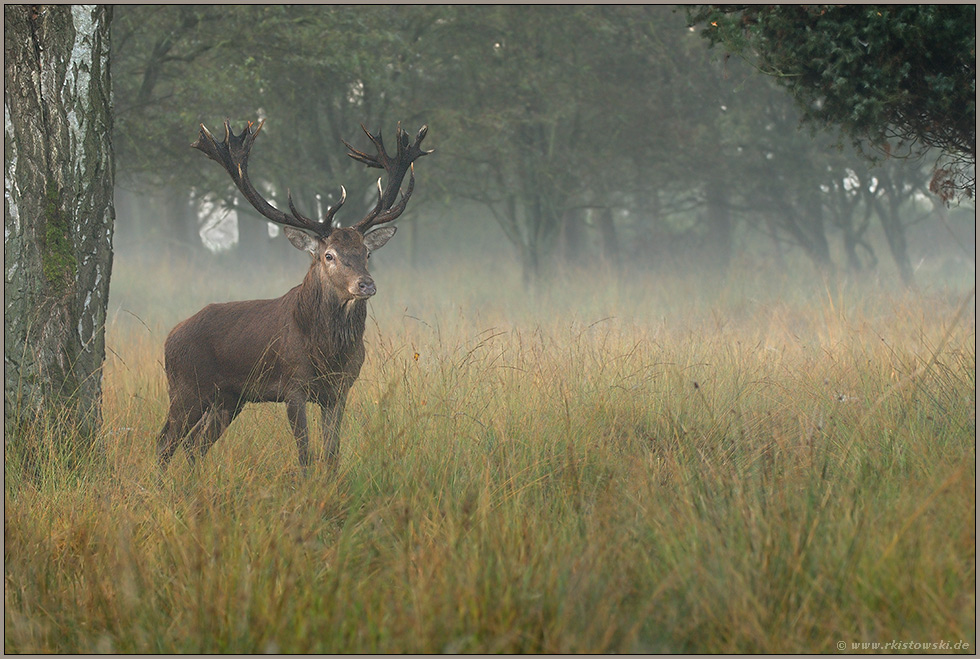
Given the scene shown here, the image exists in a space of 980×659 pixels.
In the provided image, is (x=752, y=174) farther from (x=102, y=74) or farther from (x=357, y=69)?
(x=102, y=74)

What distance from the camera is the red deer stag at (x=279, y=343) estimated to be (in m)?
5.49

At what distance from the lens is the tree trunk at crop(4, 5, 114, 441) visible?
498 centimetres

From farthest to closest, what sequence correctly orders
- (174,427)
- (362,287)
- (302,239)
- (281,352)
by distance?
(302,239)
(174,427)
(281,352)
(362,287)

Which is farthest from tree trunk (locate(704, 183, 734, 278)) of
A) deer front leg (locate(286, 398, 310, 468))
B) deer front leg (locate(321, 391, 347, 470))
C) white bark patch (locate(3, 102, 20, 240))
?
white bark patch (locate(3, 102, 20, 240))

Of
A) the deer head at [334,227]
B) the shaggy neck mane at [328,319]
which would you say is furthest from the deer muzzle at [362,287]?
the shaggy neck mane at [328,319]

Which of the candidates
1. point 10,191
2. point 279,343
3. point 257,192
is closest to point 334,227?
point 257,192

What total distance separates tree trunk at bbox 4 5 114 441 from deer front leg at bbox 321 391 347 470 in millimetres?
1375

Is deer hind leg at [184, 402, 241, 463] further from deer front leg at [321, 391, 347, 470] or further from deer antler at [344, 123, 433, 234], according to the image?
deer antler at [344, 123, 433, 234]

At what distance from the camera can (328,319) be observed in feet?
18.4

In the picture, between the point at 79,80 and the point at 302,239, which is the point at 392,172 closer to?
the point at 302,239

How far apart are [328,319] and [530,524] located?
2439mm

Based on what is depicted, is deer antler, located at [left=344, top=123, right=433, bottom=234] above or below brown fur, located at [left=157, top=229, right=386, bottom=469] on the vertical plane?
above

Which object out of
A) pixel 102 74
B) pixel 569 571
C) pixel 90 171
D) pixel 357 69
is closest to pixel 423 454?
pixel 569 571

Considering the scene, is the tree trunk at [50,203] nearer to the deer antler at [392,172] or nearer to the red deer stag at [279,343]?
the red deer stag at [279,343]
